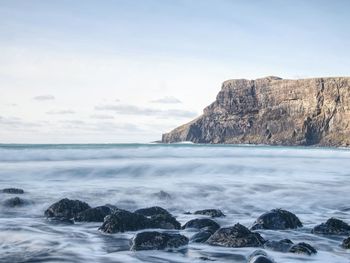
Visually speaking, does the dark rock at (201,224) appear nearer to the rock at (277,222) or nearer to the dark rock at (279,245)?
the rock at (277,222)

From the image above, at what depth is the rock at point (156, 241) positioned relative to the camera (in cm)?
1023

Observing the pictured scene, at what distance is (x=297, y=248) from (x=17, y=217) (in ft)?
30.0

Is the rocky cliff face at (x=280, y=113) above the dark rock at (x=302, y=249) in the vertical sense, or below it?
above

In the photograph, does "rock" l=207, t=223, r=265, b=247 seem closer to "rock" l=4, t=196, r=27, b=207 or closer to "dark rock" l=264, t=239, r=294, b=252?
"dark rock" l=264, t=239, r=294, b=252

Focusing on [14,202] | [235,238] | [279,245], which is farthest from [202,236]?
[14,202]

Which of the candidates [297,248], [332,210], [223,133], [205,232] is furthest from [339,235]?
[223,133]

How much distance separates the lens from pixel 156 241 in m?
10.3

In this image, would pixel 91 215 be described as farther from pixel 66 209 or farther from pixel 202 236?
pixel 202 236

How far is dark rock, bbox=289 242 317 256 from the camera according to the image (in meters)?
9.77

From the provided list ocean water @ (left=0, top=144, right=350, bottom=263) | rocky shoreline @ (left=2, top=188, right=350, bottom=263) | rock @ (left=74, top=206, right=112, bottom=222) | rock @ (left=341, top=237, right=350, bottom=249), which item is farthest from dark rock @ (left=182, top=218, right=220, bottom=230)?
rock @ (left=341, top=237, right=350, bottom=249)

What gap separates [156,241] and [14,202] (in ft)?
28.2

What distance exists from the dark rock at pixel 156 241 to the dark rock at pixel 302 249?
2.43 meters

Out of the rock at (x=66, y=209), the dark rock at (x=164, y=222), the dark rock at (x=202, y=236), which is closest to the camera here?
the dark rock at (x=202, y=236)

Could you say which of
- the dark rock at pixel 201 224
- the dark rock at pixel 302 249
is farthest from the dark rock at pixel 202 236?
the dark rock at pixel 302 249
